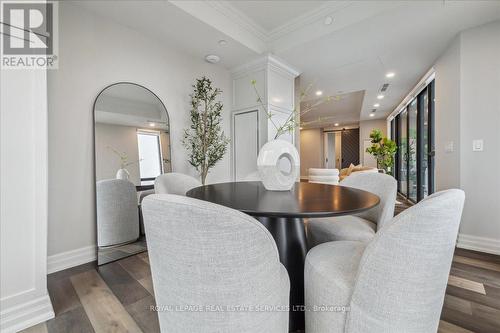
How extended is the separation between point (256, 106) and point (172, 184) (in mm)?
1919

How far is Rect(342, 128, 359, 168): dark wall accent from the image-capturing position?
34.4 ft

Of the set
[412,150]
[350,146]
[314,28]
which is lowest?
[412,150]

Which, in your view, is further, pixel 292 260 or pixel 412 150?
pixel 412 150

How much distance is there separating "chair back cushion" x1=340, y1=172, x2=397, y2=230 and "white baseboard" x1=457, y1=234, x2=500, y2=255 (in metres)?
1.64

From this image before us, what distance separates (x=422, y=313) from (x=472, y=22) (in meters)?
3.15

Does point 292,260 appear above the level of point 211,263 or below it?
below

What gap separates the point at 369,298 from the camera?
74 cm

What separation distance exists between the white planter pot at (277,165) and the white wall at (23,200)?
1421 millimetres

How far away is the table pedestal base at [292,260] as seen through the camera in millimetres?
1241

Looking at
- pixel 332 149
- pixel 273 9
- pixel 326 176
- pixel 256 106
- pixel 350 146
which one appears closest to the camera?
pixel 273 9

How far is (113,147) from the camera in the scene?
7.61 ft

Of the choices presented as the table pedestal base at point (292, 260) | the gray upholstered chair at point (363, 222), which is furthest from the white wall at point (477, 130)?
the table pedestal base at point (292, 260)

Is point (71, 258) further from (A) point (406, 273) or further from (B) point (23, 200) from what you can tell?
(A) point (406, 273)

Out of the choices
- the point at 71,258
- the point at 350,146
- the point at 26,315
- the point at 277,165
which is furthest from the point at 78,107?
the point at 350,146
